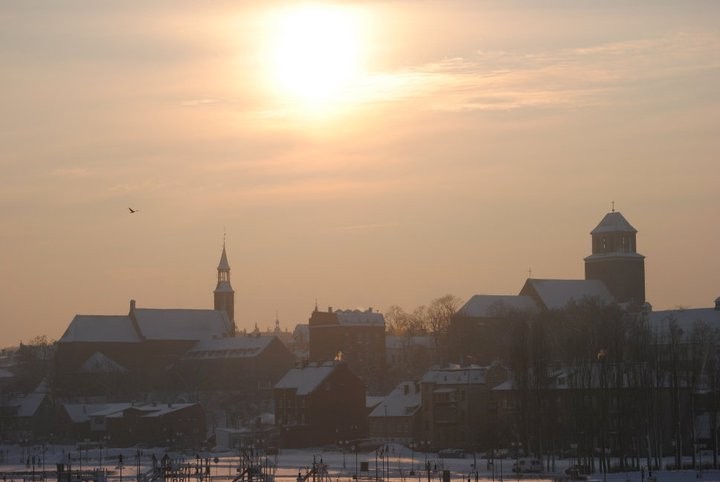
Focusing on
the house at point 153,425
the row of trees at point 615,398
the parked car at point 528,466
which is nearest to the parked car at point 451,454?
the row of trees at point 615,398

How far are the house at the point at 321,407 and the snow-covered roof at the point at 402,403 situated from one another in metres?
2.08

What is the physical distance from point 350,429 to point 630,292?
68.9 m

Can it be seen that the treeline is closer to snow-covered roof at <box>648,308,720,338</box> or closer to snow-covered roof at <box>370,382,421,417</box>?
snow-covered roof at <box>370,382,421,417</box>

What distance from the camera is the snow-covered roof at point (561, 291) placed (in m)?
194

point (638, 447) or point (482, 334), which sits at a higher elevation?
point (482, 334)

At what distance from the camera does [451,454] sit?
121 m

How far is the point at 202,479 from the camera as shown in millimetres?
93625

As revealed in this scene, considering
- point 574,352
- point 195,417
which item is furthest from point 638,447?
point 195,417

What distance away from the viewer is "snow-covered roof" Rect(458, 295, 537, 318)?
189 meters

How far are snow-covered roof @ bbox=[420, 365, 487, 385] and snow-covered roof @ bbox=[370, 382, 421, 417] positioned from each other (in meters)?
3.76

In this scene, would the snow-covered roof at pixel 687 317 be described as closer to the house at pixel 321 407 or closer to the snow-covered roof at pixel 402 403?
the snow-covered roof at pixel 402 403

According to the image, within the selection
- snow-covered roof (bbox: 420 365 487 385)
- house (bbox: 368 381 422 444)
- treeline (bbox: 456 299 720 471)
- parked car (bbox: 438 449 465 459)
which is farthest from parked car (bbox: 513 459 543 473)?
house (bbox: 368 381 422 444)

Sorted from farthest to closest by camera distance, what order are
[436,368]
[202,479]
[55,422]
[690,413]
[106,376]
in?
1. [106,376]
2. [55,422]
3. [436,368]
4. [690,413]
5. [202,479]

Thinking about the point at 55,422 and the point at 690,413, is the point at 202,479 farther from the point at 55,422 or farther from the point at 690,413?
the point at 55,422
